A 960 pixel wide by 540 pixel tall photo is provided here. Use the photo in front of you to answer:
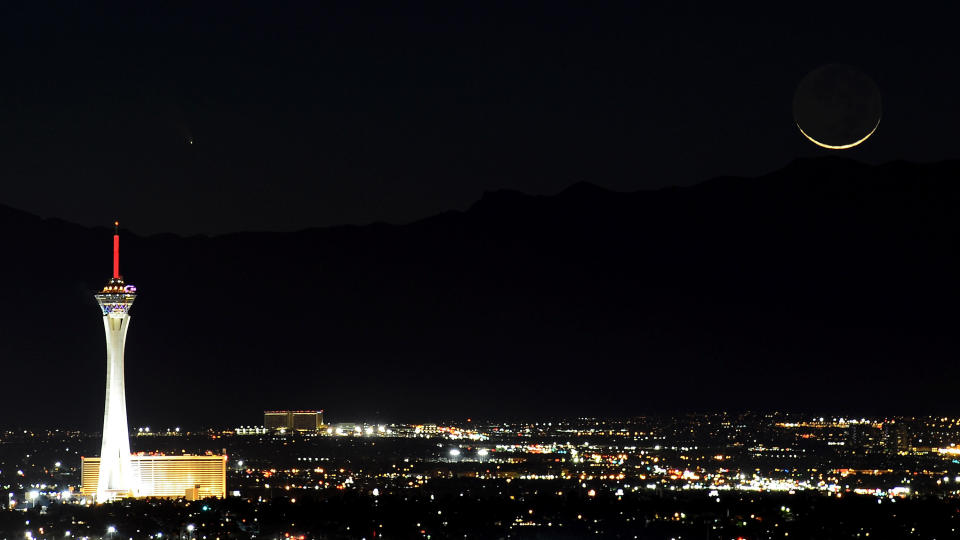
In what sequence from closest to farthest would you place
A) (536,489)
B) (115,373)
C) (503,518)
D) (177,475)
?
(503,518), (115,373), (177,475), (536,489)

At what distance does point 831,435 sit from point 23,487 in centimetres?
10209

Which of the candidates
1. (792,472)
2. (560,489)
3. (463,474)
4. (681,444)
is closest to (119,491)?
(560,489)

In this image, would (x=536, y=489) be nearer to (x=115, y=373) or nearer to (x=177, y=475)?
(x=177, y=475)

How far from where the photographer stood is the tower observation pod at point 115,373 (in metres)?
99.1

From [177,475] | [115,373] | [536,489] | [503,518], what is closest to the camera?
[503,518]

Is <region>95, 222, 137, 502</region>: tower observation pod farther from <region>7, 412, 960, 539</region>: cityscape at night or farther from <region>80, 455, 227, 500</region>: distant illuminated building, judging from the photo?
<region>80, 455, 227, 500</region>: distant illuminated building

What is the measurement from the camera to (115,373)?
323ft

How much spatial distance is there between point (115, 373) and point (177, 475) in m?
20.8

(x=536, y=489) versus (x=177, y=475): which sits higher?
(x=177, y=475)

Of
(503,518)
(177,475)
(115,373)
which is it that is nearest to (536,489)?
(177,475)

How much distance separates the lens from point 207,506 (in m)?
103

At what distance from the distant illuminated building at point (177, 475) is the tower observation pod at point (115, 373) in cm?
834

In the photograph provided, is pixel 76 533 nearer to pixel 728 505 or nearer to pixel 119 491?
pixel 119 491

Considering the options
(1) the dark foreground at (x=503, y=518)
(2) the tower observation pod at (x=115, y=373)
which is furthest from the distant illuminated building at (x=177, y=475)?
(1) the dark foreground at (x=503, y=518)
